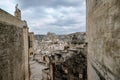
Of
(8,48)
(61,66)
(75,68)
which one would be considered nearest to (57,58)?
(61,66)

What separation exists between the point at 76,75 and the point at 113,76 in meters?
6.31

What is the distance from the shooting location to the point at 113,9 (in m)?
2.13

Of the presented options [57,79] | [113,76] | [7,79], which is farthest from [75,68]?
[113,76]

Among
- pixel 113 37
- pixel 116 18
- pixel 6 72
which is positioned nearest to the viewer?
pixel 116 18

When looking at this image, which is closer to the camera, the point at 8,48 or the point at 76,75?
the point at 8,48

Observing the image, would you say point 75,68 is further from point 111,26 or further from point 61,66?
point 111,26

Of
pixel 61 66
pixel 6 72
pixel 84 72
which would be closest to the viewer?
pixel 6 72

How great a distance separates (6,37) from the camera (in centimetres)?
531

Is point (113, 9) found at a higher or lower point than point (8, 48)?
higher

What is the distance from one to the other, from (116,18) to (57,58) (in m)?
9.02

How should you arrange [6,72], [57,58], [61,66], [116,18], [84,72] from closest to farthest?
1. [116,18]
2. [6,72]
3. [84,72]
4. [61,66]
5. [57,58]

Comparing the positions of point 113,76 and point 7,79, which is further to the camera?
point 7,79

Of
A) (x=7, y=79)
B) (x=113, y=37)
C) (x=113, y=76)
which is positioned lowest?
(x=7, y=79)

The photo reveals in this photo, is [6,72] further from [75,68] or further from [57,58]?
[57,58]
